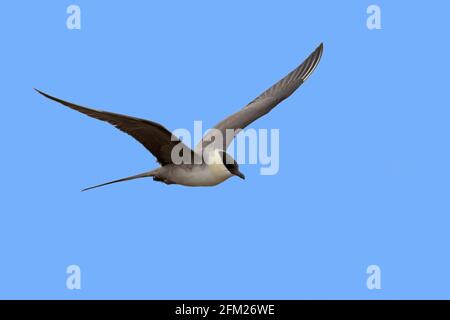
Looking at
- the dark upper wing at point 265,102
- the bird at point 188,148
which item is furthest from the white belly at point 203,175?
the dark upper wing at point 265,102

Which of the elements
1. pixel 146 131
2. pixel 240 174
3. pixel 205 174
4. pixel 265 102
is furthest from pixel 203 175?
pixel 265 102

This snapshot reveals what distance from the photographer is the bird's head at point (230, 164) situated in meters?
10.2

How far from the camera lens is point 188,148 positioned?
9969 millimetres

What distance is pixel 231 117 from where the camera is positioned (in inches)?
460

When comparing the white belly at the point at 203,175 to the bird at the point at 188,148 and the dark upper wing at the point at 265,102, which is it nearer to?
the bird at the point at 188,148

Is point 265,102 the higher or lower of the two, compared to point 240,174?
higher

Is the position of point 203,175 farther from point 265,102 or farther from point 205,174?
point 265,102

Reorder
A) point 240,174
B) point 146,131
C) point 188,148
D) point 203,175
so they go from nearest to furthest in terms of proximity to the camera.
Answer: point 146,131
point 188,148
point 203,175
point 240,174

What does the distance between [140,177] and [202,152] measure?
0.83 meters

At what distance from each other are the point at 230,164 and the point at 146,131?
3.83 feet

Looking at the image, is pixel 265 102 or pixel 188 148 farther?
pixel 265 102

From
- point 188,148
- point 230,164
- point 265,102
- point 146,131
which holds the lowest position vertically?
point 230,164
